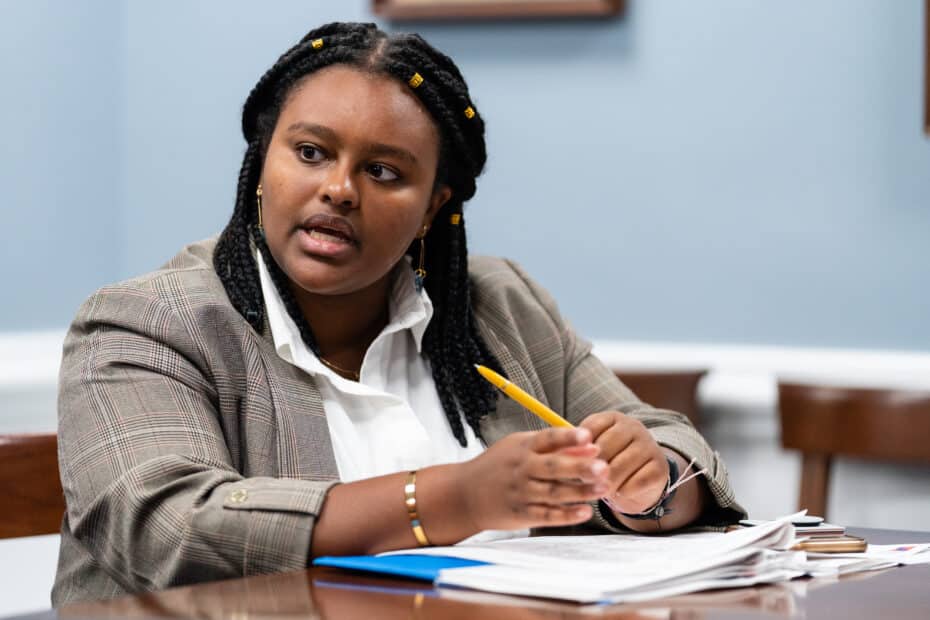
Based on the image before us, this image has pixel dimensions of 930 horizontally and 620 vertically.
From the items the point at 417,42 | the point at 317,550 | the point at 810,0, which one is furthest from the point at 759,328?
the point at 317,550

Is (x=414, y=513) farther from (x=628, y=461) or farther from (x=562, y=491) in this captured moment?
(x=628, y=461)

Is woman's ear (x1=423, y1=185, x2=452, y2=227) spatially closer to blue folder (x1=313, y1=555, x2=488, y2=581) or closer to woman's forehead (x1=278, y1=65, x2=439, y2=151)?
woman's forehead (x1=278, y1=65, x2=439, y2=151)

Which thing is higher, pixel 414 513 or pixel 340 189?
pixel 340 189

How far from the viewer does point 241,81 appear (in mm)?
2729

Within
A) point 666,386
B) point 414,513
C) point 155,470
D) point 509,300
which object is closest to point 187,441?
point 155,470

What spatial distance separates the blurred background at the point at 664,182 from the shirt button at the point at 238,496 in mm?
1115

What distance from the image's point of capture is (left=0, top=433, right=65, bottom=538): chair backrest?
1623mm

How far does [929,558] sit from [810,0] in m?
1.36

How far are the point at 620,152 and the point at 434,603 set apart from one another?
1.63 metres

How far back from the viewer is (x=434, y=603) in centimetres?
103

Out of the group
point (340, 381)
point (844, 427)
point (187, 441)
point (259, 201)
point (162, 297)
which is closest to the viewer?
point (187, 441)

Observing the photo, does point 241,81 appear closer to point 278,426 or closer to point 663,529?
point 278,426

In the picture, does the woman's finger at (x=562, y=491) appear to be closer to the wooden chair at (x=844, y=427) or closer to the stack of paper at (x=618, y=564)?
the stack of paper at (x=618, y=564)

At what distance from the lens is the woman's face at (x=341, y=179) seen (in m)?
1.62
